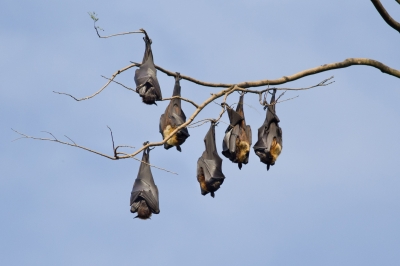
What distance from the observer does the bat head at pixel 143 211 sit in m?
10.6

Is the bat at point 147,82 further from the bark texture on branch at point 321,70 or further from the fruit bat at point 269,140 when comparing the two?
the fruit bat at point 269,140

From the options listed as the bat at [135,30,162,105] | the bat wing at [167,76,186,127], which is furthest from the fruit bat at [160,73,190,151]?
the bat at [135,30,162,105]

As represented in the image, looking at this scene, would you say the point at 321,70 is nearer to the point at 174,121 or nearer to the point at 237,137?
the point at 237,137

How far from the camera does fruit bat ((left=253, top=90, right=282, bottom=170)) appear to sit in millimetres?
9719

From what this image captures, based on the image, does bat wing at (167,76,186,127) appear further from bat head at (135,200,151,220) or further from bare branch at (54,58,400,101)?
bat head at (135,200,151,220)

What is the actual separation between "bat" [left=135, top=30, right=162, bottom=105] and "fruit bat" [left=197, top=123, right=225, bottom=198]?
89 centimetres

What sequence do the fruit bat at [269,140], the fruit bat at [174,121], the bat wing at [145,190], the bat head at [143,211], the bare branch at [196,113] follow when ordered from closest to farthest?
the bare branch at [196,113] → the fruit bat at [269,140] → the fruit bat at [174,121] → the bat wing at [145,190] → the bat head at [143,211]

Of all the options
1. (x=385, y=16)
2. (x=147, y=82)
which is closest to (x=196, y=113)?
(x=147, y=82)

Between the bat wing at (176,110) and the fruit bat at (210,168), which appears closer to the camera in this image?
the fruit bat at (210,168)

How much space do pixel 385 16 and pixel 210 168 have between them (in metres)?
3.00

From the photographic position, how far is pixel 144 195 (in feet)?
34.7

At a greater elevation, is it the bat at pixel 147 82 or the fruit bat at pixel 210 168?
the bat at pixel 147 82

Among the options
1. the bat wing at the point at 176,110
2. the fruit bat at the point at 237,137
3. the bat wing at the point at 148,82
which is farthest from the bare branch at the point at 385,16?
the bat wing at the point at 148,82

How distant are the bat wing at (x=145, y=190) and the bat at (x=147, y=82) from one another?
1.21 meters
